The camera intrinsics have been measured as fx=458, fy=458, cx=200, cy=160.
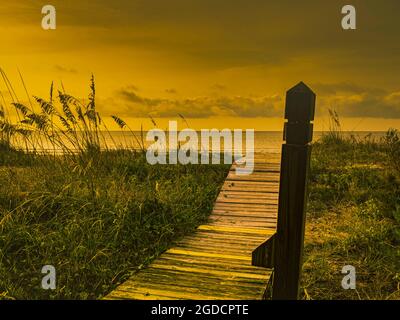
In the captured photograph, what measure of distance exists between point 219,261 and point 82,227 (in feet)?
5.27

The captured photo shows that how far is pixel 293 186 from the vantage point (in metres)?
2.98

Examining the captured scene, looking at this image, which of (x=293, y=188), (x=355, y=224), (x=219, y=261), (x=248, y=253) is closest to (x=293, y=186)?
(x=293, y=188)

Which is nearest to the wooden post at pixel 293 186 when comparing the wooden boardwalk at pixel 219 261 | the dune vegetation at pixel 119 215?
the wooden boardwalk at pixel 219 261

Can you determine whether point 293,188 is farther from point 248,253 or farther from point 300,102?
point 248,253

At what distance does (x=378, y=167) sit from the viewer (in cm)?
859

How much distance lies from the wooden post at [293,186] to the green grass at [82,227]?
162 centimetres

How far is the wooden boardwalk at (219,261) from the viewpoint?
3420 millimetres

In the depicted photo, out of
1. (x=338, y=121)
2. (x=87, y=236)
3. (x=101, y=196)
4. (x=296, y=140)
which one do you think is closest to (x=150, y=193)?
(x=101, y=196)

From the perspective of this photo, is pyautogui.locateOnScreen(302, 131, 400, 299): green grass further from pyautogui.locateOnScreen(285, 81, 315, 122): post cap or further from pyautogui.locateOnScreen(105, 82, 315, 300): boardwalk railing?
pyautogui.locateOnScreen(285, 81, 315, 122): post cap

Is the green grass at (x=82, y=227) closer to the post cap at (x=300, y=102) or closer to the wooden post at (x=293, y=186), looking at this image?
the wooden post at (x=293, y=186)

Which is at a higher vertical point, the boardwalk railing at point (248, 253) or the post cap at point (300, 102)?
the post cap at point (300, 102)

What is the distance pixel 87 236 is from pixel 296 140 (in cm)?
259

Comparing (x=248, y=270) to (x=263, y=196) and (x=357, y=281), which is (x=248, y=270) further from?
(x=263, y=196)

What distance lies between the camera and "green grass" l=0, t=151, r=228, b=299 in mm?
4199
